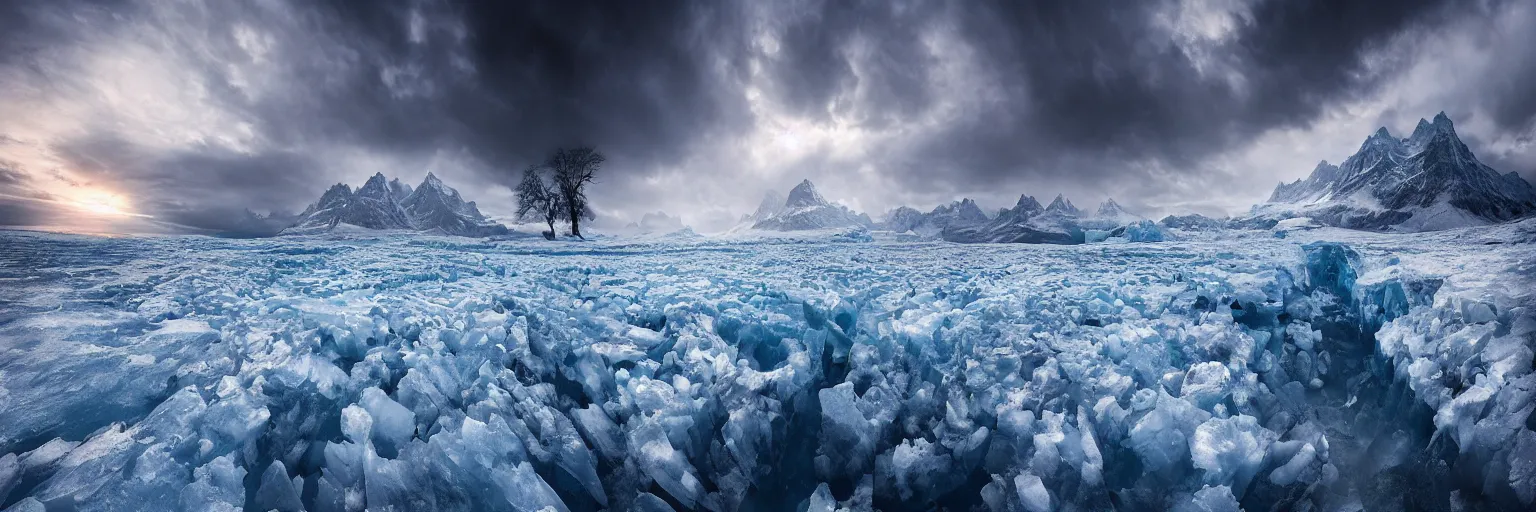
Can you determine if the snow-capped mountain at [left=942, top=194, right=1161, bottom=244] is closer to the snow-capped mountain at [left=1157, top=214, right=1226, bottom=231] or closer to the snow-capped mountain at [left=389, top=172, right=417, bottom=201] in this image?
the snow-capped mountain at [left=1157, top=214, right=1226, bottom=231]

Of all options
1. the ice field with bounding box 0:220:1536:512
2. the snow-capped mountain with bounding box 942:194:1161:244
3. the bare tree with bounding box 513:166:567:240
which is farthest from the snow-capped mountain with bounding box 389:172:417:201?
the ice field with bounding box 0:220:1536:512

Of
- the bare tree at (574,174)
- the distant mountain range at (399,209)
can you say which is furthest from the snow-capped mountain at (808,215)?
the bare tree at (574,174)

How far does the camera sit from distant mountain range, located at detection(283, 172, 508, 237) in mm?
134250

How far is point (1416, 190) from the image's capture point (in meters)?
125

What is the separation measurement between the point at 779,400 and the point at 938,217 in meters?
189

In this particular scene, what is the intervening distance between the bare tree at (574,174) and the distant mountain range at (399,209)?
3619 inches

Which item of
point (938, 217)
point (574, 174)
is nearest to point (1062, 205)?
point (938, 217)

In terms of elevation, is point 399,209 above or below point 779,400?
above

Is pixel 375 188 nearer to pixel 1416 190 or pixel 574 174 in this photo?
pixel 574 174

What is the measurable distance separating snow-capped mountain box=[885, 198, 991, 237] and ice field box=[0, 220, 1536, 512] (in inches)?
6821

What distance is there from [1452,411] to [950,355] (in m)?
3.47

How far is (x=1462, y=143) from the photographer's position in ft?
420

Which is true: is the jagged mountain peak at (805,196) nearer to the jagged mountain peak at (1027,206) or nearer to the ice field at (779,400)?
the jagged mountain peak at (1027,206)

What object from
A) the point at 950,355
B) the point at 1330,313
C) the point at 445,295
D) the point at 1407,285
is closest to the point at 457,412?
the point at 445,295
